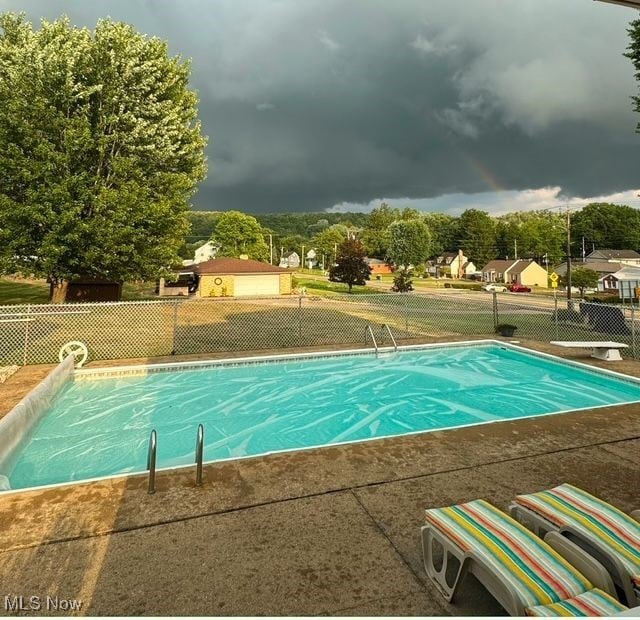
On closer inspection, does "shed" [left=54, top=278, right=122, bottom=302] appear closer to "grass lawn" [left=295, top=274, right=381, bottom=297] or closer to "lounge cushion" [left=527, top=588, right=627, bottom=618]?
"grass lawn" [left=295, top=274, right=381, bottom=297]

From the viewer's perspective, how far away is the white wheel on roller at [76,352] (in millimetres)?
10875

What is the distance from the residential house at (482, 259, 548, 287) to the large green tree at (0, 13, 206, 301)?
6384 cm

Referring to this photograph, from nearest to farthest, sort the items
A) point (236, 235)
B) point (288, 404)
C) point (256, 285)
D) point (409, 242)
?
point (288, 404) → point (256, 285) → point (236, 235) → point (409, 242)

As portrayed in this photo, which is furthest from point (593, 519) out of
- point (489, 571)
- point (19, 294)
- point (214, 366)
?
point (19, 294)

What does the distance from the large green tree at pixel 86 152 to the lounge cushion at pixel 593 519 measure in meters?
21.1

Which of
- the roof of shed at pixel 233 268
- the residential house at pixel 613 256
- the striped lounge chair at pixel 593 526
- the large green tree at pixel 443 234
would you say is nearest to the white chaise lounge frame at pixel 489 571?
the striped lounge chair at pixel 593 526

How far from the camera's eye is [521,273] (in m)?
71.1

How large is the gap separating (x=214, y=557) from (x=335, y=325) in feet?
52.1

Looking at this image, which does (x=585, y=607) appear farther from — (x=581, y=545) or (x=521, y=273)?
(x=521, y=273)

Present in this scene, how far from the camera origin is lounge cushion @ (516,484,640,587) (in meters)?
2.77

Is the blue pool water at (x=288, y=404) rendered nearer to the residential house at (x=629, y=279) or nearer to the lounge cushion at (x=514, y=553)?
the lounge cushion at (x=514, y=553)

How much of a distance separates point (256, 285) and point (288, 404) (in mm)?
33375

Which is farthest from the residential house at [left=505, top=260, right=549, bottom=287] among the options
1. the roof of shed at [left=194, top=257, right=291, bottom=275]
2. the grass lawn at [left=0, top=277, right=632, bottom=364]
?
the grass lawn at [left=0, top=277, right=632, bottom=364]

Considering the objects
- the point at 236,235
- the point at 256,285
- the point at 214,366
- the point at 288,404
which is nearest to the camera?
the point at 288,404
